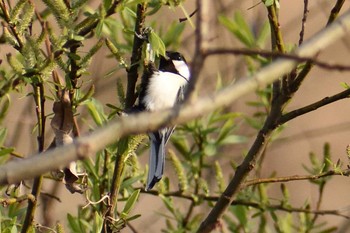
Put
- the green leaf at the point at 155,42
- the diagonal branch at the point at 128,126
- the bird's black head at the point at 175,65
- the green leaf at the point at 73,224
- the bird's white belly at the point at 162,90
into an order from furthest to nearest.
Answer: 1. the bird's black head at the point at 175,65
2. the bird's white belly at the point at 162,90
3. the green leaf at the point at 73,224
4. the green leaf at the point at 155,42
5. the diagonal branch at the point at 128,126

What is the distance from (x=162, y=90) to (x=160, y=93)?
0.02 meters

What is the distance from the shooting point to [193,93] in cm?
104

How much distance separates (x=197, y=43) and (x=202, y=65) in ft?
0.13

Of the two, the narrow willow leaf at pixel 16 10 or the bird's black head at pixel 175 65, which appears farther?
the bird's black head at pixel 175 65

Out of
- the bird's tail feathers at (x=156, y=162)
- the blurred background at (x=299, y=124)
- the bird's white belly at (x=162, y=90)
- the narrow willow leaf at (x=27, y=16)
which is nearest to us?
the narrow willow leaf at (x=27, y=16)

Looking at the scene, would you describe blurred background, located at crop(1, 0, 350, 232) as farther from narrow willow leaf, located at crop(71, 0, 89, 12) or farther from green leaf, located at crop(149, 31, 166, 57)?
narrow willow leaf, located at crop(71, 0, 89, 12)

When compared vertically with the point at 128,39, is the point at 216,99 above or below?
below

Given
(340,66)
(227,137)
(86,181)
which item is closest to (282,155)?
(227,137)

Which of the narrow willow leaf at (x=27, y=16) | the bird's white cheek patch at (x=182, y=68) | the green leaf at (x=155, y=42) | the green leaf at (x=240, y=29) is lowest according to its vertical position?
the narrow willow leaf at (x=27, y=16)

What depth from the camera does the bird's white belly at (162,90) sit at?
2522 millimetres

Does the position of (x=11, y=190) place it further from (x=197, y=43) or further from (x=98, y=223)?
(x=197, y=43)

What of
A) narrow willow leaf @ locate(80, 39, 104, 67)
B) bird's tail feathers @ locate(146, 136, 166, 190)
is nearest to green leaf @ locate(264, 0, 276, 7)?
narrow willow leaf @ locate(80, 39, 104, 67)

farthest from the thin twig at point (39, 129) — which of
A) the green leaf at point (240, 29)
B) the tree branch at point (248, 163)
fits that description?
the green leaf at point (240, 29)

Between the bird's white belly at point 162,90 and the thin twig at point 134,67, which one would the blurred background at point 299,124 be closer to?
the bird's white belly at point 162,90
